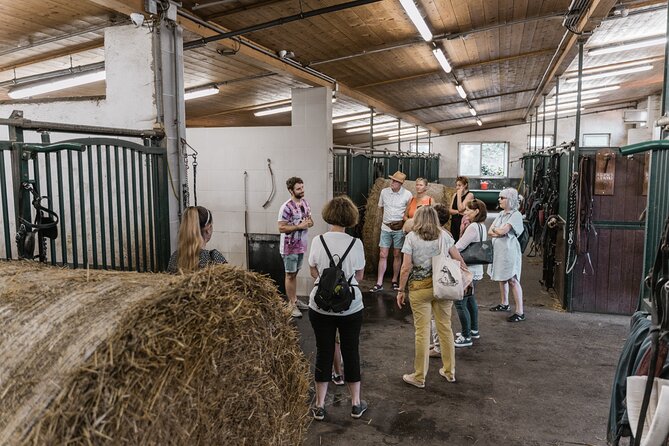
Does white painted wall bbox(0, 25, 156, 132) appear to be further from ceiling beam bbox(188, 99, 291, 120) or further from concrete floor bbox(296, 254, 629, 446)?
ceiling beam bbox(188, 99, 291, 120)

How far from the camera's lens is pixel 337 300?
2.71 meters

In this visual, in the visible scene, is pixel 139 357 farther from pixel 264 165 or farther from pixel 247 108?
pixel 247 108

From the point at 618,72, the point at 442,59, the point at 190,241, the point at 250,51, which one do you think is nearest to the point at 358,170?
the point at 442,59

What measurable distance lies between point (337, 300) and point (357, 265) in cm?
28

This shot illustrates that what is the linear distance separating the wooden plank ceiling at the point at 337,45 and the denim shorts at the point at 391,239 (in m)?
2.01

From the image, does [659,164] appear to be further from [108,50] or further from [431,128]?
[431,128]

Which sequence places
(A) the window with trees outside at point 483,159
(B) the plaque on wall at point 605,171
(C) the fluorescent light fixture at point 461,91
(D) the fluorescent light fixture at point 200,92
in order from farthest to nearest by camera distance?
(A) the window with trees outside at point 483,159 < (C) the fluorescent light fixture at point 461,91 < (D) the fluorescent light fixture at point 200,92 < (B) the plaque on wall at point 605,171

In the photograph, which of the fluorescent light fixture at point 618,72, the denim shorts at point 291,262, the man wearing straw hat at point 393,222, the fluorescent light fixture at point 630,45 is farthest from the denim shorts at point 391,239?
the fluorescent light fixture at point 618,72

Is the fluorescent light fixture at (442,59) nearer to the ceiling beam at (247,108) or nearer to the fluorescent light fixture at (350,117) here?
the ceiling beam at (247,108)

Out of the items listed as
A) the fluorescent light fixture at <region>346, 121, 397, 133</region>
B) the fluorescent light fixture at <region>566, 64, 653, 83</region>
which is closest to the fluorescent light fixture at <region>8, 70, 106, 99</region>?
the fluorescent light fixture at <region>346, 121, 397, 133</region>

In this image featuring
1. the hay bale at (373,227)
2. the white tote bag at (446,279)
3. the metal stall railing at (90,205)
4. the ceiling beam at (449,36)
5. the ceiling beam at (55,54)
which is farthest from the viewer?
the hay bale at (373,227)

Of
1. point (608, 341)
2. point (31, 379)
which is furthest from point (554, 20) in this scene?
point (31, 379)

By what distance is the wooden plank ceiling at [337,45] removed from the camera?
385 centimetres

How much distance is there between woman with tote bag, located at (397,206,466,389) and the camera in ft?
10.7
